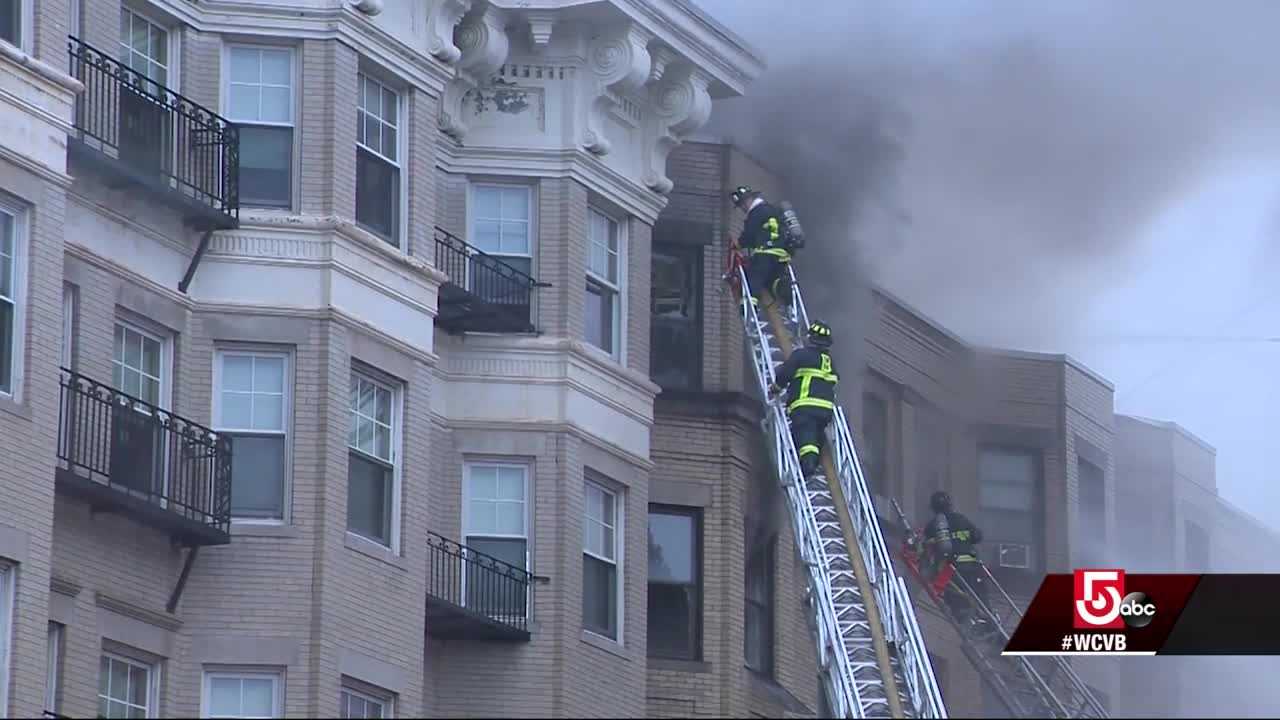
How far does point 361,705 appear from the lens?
33.4 metres

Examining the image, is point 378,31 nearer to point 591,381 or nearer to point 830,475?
point 591,381

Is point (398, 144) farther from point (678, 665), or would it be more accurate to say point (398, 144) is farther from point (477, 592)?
point (678, 665)

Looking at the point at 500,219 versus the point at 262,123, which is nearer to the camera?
the point at 262,123

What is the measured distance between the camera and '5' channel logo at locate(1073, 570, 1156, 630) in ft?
90.7

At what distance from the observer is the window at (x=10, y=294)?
29734mm

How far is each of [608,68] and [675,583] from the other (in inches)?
222

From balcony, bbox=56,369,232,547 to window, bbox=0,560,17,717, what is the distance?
3.90 feet

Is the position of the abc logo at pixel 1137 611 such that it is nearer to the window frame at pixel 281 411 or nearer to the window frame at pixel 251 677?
the window frame at pixel 251 677

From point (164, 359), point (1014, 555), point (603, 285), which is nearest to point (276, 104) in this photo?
point (164, 359)

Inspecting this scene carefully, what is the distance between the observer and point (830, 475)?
38625 mm

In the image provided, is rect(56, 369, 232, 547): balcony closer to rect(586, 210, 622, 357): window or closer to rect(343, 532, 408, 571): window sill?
rect(343, 532, 408, 571): window sill

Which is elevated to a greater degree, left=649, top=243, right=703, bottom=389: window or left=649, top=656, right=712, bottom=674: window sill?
left=649, top=243, right=703, bottom=389: window

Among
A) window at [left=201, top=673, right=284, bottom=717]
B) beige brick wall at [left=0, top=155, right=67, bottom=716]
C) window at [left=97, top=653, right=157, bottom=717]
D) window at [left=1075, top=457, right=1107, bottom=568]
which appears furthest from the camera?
window at [left=1075, top=457, right=1107, bottom=568]

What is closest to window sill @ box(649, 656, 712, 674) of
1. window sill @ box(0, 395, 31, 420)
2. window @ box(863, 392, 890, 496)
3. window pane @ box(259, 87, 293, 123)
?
window @ box(863, 392, 890, 496)
